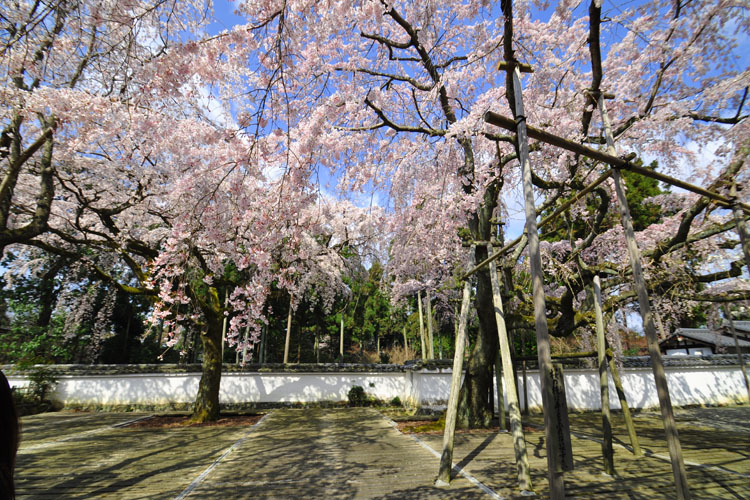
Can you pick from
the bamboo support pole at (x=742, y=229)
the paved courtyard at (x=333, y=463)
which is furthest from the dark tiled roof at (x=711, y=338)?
the bamboo support pole at (x=742, y=229)

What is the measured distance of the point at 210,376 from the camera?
10297 mm

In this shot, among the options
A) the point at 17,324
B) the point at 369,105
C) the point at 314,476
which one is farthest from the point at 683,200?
the point at 17,324

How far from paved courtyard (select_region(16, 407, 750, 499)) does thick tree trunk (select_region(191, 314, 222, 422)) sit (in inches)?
32.7

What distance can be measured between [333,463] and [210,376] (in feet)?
19.8

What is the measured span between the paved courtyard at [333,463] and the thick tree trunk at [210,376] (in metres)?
0.83

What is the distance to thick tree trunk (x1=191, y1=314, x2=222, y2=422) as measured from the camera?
10.2 meters

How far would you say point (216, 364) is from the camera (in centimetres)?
1034

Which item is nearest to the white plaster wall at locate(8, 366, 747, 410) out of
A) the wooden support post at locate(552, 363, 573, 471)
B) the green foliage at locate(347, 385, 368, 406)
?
the green foliage at locate(347, 385, 368, 406)

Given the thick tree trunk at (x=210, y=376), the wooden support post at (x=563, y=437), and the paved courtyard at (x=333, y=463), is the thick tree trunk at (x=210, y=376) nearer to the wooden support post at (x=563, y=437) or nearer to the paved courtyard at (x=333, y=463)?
the paved courtyard at (x=333, y=463)

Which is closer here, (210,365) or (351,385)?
(210,365)

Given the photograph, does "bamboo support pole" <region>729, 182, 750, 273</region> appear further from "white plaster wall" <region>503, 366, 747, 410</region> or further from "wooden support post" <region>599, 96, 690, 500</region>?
"white plaster wall" <region>503, 366, 747, 410</region>

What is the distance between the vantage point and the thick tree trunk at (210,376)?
10.2 meters

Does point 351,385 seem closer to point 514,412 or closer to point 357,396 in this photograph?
point 357,396

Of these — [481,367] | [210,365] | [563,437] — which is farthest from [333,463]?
[210,365]
